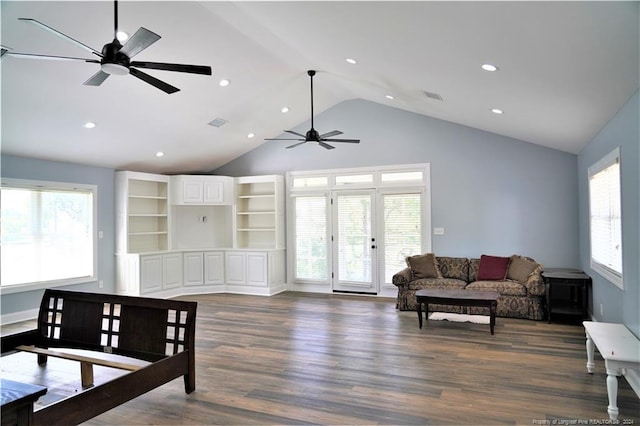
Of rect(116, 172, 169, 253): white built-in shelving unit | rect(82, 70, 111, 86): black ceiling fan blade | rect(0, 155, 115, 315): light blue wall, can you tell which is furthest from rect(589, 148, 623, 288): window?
rect(0, 155, 115, 315): light blue wall

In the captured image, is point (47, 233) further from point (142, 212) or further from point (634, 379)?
point (634, 379)

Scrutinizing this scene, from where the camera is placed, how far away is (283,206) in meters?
8.84

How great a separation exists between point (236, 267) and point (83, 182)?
10.5 ft

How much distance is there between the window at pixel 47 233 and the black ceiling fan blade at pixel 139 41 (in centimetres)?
464

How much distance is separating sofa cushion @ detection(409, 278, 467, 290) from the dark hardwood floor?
28.3 inches

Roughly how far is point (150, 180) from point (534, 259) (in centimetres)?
704

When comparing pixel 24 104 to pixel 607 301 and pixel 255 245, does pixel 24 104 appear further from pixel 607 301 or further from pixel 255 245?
pixel 607 301

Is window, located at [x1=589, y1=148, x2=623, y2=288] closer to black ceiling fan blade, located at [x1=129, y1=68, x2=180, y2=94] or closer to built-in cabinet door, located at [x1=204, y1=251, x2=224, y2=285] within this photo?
black ceiling fan blade, located at [x1=129, y1=68, x2=180, y2=94]

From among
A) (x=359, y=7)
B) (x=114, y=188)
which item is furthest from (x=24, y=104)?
(x=359, y=7)

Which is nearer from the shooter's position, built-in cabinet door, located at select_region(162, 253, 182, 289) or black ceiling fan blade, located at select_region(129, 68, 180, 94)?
black ceiling fan blade, located at select_region(129, 68, 180, 94)

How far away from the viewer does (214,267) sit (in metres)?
8.75

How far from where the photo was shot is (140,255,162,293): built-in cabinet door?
25.1ft

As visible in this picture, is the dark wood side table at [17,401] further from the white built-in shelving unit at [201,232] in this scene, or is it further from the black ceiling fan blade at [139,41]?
the white built-in shelving unit at [201,232]

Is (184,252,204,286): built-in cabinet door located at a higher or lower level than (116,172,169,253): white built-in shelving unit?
lower
